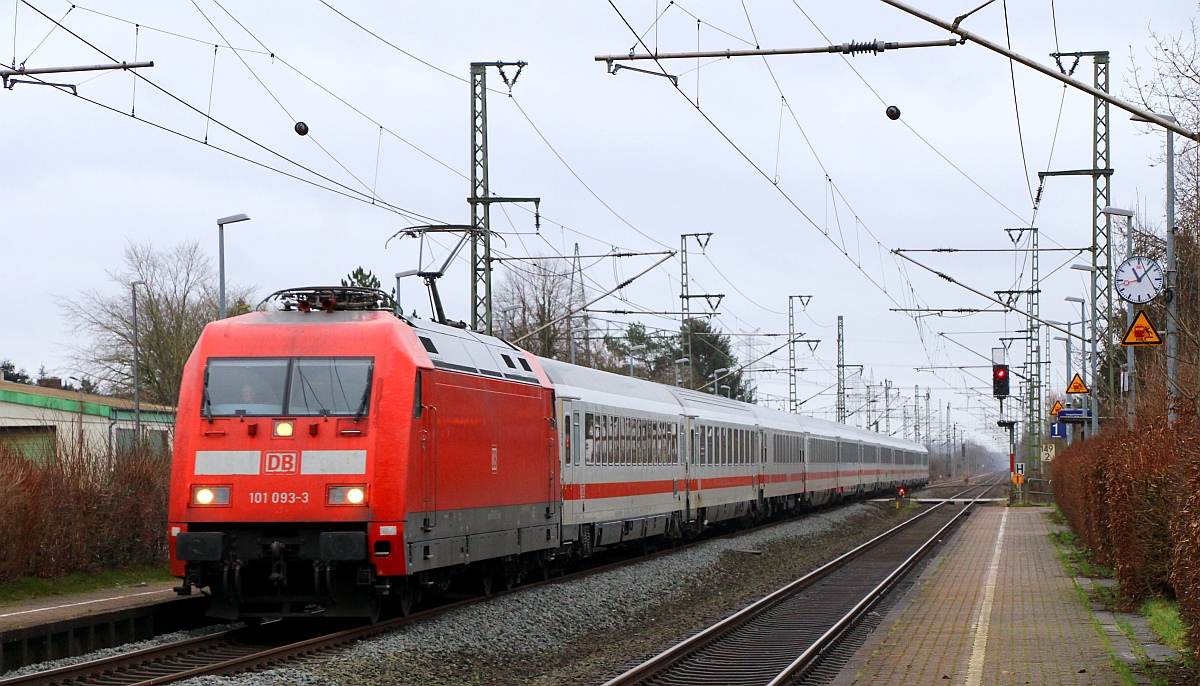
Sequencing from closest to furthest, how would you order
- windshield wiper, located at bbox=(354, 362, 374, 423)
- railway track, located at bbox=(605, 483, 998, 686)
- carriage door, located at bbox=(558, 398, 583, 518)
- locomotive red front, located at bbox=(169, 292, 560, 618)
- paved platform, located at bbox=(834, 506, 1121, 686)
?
paved platform, located at bbox=(834, 506, 1121, 686)
railway track, located at bbox=(605, 483, 998, 686)
locomotive red front, located at bbox=(169, 292, 560, 618)
windshield wiper, located at bbox=(354, 362, 374, 423)
carriage door, located at bbox=(558, 398, 583, 518)

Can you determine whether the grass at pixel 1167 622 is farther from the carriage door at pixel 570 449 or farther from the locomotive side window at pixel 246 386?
the locomotive side window at pixel 246 386

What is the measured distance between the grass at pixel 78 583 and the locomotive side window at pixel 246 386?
5.13m

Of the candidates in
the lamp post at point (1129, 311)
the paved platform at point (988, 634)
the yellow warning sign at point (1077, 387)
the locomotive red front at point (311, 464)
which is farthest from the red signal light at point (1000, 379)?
the locomotive red front at point (311, 464)

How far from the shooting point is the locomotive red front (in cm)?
1349

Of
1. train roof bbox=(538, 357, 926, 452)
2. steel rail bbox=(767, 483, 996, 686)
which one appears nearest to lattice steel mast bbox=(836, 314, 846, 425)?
train roof bbox=(538, 357, 926, 452)

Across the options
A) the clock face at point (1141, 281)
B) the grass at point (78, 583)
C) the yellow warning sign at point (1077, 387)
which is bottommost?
the grass at point (78, 583)

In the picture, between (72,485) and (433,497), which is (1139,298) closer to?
(433,497)

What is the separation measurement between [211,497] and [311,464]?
3.46 ft

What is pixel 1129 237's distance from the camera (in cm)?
2677

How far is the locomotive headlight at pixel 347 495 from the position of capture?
1351 centimetres

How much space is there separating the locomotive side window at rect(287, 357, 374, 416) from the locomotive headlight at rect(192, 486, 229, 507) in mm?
1017

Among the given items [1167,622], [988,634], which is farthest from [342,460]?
[1167,622]

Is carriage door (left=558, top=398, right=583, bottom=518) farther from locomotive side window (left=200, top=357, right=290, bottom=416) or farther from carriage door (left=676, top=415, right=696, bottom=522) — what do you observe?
carriage door (left=676, top=415, right=696, bottom=522)

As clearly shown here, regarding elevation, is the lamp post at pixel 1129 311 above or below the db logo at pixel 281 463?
above
